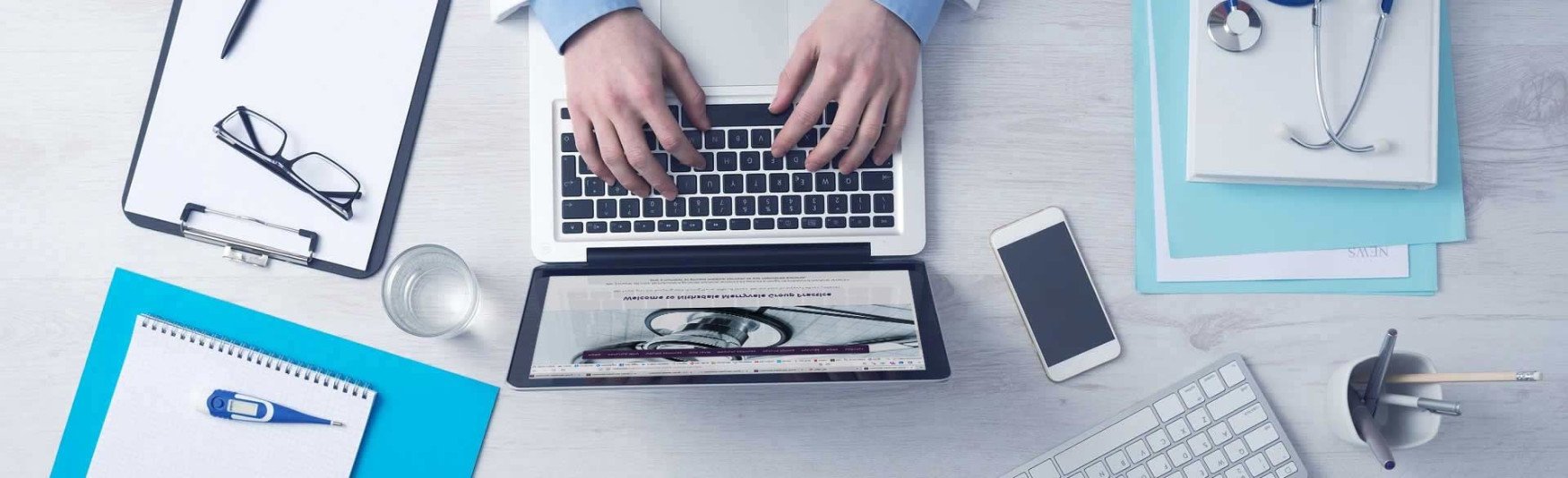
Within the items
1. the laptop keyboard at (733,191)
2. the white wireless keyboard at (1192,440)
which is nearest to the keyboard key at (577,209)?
the laptop keyboard at (733,191)

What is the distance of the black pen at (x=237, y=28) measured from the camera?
875 mm

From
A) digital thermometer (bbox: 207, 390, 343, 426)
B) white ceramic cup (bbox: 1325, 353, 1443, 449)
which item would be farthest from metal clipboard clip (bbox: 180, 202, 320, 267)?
white ceramic cup (bbox: 1325, 353, 1443, 449)

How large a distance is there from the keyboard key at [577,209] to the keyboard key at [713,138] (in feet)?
0.39

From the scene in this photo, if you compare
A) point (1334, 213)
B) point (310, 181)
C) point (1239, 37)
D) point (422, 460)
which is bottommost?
point (422, 460)

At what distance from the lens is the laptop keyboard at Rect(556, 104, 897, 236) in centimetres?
85

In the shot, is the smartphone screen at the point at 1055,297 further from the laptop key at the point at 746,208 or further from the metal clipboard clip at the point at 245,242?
the metal clipboard clip at the point at 245,242

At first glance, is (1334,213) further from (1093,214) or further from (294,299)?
(294,299)

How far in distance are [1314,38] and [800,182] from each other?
19.6 inches

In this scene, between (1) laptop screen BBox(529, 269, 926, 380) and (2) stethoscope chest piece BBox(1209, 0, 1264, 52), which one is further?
(2) stethoscope chest piece BBox(1209, 0, 1264, 52)

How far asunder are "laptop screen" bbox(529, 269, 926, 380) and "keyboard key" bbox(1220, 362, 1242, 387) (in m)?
0.34

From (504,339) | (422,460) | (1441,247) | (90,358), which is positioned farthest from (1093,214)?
(90,358)

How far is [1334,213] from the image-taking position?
89cm

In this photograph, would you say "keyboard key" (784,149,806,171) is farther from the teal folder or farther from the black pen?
the black pen

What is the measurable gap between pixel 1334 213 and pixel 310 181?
3.25ft
